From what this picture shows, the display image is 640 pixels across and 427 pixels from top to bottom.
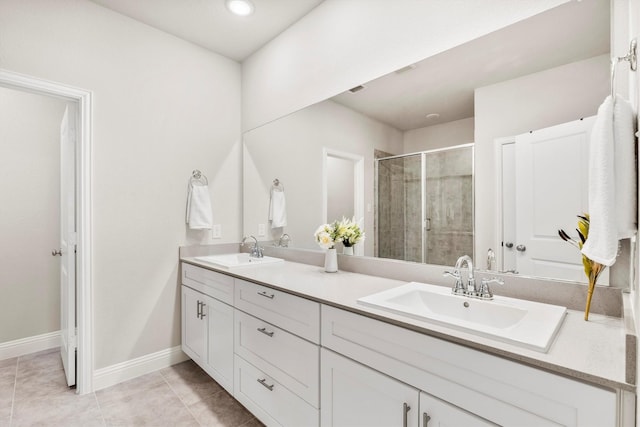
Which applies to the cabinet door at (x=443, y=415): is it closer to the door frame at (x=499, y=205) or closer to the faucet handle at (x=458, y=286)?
the faucet handle at (x=458, y=286)

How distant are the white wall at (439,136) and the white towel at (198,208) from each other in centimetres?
163

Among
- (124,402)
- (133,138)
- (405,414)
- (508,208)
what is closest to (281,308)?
(405,414)

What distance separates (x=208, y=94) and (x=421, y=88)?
1.81 metres

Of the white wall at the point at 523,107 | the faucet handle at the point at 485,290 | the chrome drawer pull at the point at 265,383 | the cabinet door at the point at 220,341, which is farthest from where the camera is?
the cabinet door at the point at 220,341

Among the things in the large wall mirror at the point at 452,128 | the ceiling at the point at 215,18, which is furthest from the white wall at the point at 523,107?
the ceiling at the point at 215,18

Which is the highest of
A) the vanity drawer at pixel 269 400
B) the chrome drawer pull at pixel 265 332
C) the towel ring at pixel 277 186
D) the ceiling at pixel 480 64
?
the ceiling at pixel 480 64

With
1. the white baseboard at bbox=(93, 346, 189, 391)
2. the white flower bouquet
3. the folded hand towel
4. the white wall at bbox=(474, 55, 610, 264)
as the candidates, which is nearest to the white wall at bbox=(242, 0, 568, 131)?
the white wall at bbox=(474, 55, 610, 264)

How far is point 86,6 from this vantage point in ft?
6.61

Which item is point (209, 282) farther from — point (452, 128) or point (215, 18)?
point (215, 18)

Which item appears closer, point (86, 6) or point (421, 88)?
point (421, 88)

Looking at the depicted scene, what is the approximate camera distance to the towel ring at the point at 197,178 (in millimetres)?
2497

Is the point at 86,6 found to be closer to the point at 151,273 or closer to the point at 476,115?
the point at 151,273

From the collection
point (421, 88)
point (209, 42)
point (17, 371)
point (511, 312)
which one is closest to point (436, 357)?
point (511, 312)

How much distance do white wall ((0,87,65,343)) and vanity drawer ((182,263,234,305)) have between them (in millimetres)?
1385
